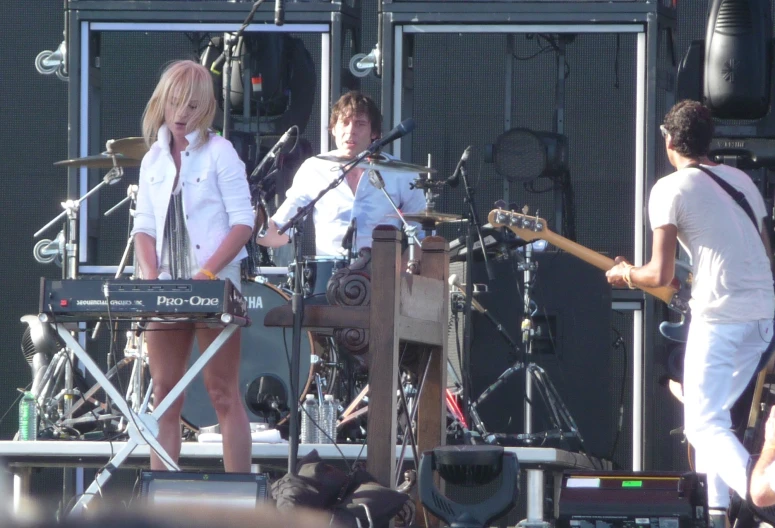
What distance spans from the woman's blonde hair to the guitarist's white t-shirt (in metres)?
1.45

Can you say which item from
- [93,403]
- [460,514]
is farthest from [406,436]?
[93,403]

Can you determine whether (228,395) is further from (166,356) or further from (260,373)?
(260,373)

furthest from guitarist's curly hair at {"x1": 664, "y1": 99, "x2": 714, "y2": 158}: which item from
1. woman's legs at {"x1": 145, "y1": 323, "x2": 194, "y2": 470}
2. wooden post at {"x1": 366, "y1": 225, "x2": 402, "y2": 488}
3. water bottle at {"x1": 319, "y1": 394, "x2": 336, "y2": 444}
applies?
water bottle at {"x1": 319, "y1": 394, "x2": 336, "y2": 444}

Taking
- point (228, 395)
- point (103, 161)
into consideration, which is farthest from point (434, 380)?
point (103, 161)

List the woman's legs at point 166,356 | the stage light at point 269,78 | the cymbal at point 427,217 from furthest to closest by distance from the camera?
the stage light at point 269,78 < the cymbal at point 427,217 < the woman's legs at point 166,356

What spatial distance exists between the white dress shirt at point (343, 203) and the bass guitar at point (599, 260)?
44 cm

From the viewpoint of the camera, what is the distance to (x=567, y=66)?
260 inches

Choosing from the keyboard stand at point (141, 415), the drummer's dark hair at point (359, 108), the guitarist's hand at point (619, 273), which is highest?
the drummer's dark hair at point (359, 108)

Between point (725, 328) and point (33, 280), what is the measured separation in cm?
468

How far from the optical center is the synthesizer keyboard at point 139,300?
314 centimetres

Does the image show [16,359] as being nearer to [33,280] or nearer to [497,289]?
[33,280]

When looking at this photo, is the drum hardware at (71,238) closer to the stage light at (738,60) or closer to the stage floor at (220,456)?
the stage floor at (220,456)

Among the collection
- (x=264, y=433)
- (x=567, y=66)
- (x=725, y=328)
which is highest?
(x=567, y=66)

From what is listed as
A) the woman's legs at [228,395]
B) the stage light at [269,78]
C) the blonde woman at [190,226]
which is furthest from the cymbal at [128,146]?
the woman's legs at [228,395]
